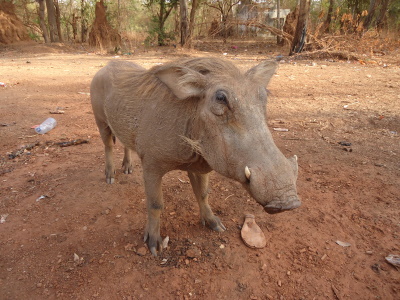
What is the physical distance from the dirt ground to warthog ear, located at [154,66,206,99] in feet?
2.40

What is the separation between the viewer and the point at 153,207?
2.46 meters

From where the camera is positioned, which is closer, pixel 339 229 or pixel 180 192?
pixel 339 229

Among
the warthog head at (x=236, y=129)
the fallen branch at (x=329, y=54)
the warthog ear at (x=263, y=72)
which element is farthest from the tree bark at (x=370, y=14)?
the warthog head at (x=236, y=129)

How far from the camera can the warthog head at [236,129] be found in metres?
1.47

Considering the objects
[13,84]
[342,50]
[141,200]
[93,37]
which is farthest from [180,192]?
[93,37]

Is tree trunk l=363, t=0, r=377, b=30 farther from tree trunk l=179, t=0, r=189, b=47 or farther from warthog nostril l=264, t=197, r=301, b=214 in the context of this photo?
warthog nostril l=264, t=197, r=301, b=214

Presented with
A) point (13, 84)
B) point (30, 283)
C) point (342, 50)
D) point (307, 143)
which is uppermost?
point (342, 50)

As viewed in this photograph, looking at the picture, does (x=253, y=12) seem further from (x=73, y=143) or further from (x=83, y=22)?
(x=73, y=143)

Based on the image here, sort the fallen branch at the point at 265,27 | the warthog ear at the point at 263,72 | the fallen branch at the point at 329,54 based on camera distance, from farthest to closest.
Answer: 1. the fallen branch at the point at 265,27
2. the fallen branch at the point at 329,54
3. the warthog ear at the point at 263,72

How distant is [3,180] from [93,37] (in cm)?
1412

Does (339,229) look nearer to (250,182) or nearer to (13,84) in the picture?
(250,182)

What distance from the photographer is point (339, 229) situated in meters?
2.64

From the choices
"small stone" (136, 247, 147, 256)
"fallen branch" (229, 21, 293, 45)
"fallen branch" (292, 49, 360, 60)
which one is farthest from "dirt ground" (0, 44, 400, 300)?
"fallen branch" (229, 21, 293, 45)

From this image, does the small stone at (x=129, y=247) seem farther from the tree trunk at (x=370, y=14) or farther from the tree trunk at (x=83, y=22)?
the tree trunk at (x=83, y=22)
